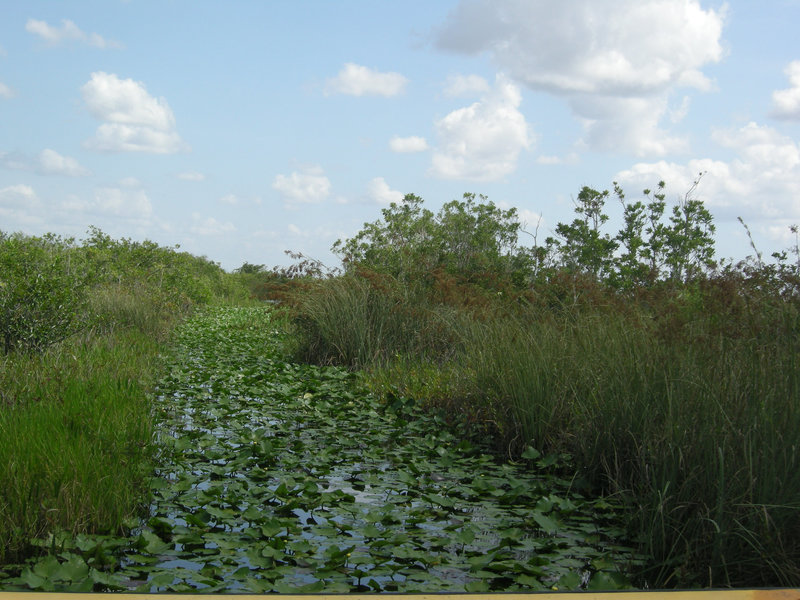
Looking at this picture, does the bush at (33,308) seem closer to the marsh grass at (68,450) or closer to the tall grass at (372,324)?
the marsh grass at (68,450)

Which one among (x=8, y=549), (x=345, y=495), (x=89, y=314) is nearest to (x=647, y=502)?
(x=345, y=495)

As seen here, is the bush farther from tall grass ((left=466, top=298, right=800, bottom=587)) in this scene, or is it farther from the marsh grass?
tall grass ((left=466, top=298, right=800, bottom=587))

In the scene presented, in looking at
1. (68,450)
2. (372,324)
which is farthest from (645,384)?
(372,324)

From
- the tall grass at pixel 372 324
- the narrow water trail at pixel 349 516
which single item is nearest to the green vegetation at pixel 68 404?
the narrow water trail at pixel 349 516

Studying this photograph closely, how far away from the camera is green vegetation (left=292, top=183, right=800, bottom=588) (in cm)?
329

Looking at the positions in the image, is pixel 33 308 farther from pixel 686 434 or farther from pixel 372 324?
pixel 686 434

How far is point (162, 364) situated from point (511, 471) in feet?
19.9

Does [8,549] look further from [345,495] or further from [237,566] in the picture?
[345,495]

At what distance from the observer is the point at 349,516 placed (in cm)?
401

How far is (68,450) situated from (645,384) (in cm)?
347

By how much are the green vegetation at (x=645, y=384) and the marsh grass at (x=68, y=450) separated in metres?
2.76

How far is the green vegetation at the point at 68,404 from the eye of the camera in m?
3.58

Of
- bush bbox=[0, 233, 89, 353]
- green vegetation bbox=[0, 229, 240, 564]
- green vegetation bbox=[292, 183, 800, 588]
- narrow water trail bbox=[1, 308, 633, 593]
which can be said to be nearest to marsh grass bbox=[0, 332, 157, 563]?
green vegetation bbox=[0, 229, 240, 564]

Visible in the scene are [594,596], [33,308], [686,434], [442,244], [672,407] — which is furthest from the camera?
[442,244]
